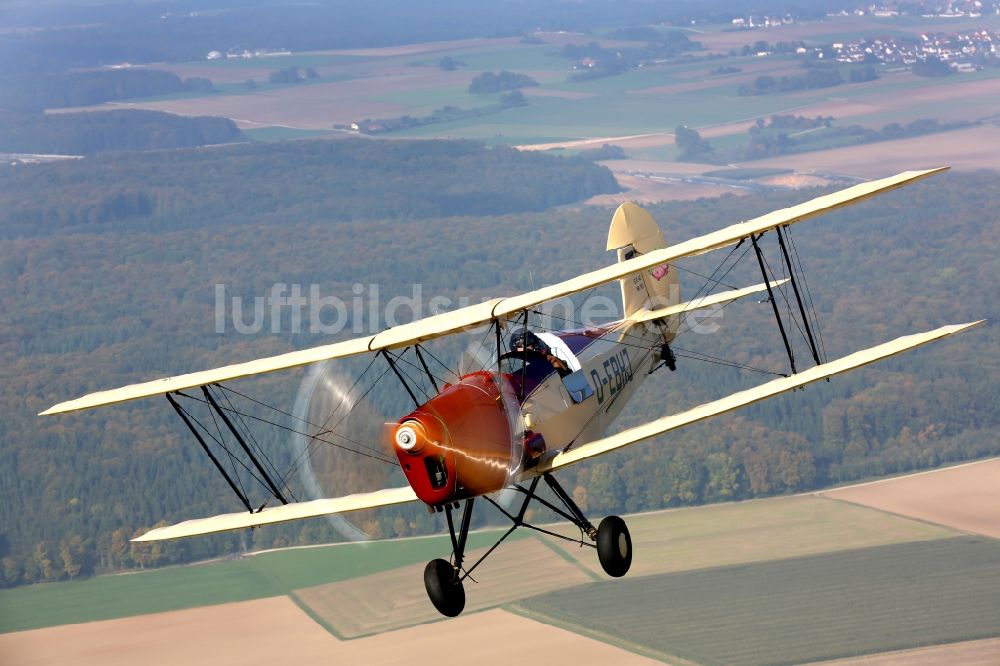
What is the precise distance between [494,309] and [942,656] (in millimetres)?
53344

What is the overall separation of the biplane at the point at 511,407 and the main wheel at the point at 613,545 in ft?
0.07

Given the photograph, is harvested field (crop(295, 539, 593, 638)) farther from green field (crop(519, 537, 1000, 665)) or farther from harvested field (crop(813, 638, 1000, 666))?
harvested field (crop(813, 638, 1000, 666))

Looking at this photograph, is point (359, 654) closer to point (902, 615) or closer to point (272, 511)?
point (902, 615)

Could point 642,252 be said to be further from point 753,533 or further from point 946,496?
point 946,496

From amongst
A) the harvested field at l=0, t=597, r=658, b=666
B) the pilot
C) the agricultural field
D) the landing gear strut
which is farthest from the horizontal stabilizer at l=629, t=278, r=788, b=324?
the agricultural field

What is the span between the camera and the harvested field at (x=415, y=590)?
240 feet

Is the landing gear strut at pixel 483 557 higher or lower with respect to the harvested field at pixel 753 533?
higher

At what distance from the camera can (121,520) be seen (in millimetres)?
105938

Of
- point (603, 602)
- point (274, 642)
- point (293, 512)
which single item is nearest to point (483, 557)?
point (293, 512)

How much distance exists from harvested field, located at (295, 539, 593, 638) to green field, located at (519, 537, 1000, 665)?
6.08 ft

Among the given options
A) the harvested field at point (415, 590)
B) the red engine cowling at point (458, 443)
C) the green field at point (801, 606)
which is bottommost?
the green field at point (801, 606)

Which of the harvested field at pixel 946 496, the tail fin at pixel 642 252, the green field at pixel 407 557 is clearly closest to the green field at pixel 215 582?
the green field at pixel 407 557

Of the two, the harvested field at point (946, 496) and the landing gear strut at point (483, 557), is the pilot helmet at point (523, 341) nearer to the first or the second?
the landing gear strut at point (483, 557)

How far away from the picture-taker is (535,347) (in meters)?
22.9
